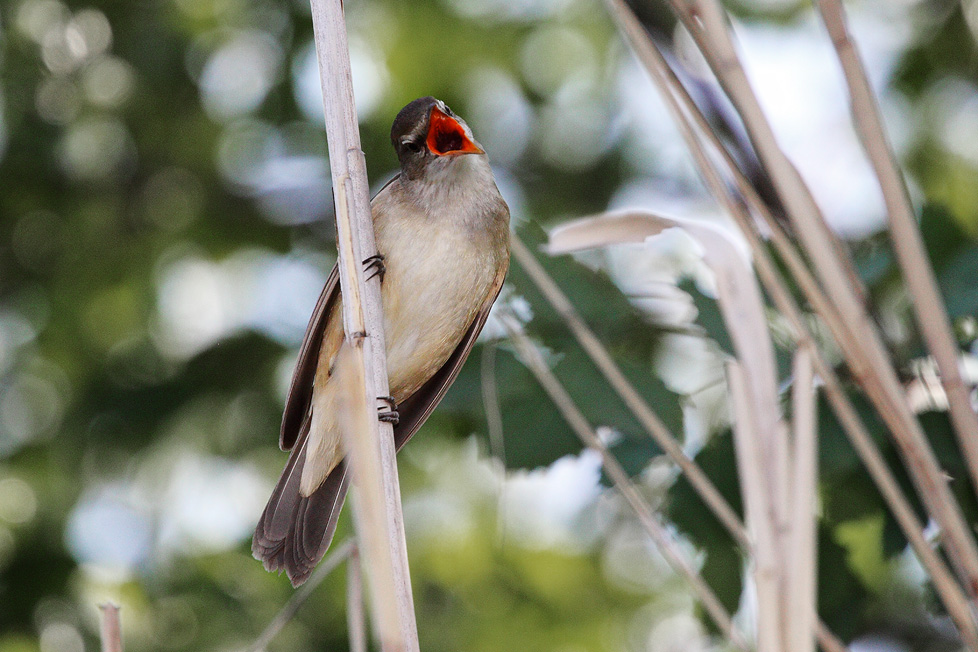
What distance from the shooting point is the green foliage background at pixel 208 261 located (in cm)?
412

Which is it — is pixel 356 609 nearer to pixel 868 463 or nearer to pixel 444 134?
pixel 868 463

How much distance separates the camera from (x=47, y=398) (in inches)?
179

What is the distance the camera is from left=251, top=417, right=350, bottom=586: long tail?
2041mm

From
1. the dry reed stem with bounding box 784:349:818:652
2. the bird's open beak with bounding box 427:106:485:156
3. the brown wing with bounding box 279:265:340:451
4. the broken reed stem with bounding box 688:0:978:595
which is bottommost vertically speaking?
the dry reed stem with bounding box 784:349:818:652

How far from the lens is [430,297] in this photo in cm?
208

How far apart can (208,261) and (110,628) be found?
11.8 ft

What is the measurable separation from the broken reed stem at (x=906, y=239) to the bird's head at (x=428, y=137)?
795 mm

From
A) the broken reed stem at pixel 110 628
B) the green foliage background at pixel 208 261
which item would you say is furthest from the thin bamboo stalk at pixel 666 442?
the green foliage background at pixel 208 261

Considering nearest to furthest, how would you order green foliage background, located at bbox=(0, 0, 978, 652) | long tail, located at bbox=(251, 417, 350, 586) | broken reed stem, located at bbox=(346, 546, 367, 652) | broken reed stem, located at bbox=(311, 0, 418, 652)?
broken reed stem, located at bbox=(311, 0, 418, 652) < broken reed stem, located at bbox=(346, 546, 367, 652) < long tail, located at bbox=(251, 417, 350, 586) < green foliage background, located at bbox=(0, 0, 978, 652)

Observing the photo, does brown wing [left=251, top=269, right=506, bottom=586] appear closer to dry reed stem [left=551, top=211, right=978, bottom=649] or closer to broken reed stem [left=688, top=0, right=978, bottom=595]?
dry reed stem [left=551, top=211, right=978, bottom=649]

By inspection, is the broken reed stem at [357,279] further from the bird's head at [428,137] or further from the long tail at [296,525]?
the long tail at [296,525]

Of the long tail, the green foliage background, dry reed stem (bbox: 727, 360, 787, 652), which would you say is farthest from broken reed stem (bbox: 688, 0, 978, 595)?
the green foliage background

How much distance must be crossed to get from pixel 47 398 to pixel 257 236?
4.26ft

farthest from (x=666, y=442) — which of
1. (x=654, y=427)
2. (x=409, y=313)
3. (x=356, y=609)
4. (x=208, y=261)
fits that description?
(x=208, y=261)
